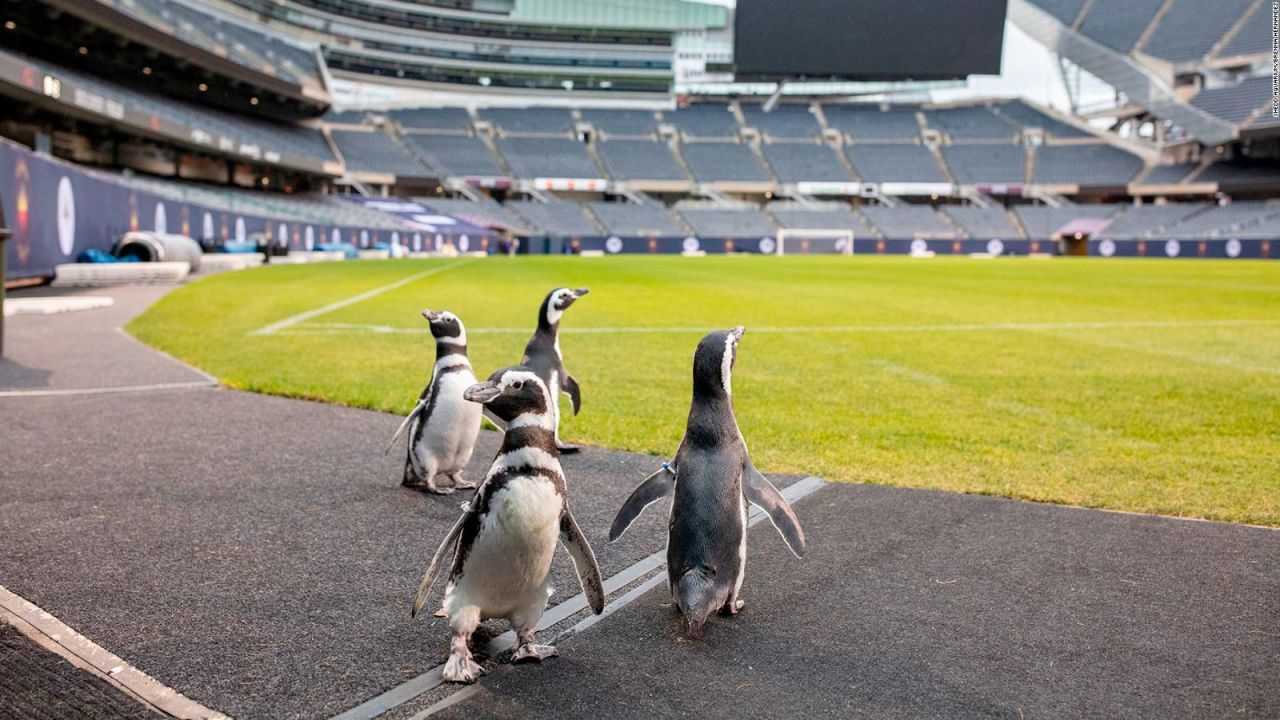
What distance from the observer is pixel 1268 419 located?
6328mm

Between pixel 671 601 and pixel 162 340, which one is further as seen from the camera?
pixel 162 340

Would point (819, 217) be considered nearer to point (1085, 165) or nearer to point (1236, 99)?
point (1085, 165)

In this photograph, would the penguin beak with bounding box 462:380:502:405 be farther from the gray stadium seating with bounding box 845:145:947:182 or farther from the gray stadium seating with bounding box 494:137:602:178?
the gray stadium seating with bounding box 845:145:947:182

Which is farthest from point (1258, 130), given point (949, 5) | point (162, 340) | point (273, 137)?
point (162, 340)

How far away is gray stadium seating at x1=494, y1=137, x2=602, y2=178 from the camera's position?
7519cm

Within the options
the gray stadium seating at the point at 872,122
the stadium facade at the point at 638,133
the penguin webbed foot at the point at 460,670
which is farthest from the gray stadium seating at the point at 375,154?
the penguin webbed foot at the point at 460,670

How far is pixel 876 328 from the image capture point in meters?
12.7

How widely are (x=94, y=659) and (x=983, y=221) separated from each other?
251 feet

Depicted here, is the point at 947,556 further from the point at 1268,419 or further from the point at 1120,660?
the point at 1268,419

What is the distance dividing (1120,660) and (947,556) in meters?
0.90

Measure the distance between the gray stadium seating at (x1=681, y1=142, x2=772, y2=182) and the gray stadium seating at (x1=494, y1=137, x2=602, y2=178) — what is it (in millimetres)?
8455

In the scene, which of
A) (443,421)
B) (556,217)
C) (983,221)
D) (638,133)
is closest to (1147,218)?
(983,221)

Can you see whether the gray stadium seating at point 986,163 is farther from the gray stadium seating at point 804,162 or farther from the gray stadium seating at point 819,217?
the gray stadium seating at point 819,217

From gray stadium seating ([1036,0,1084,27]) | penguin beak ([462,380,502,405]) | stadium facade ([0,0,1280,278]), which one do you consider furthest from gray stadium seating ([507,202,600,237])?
penguin beak ([462,380,502,405])
